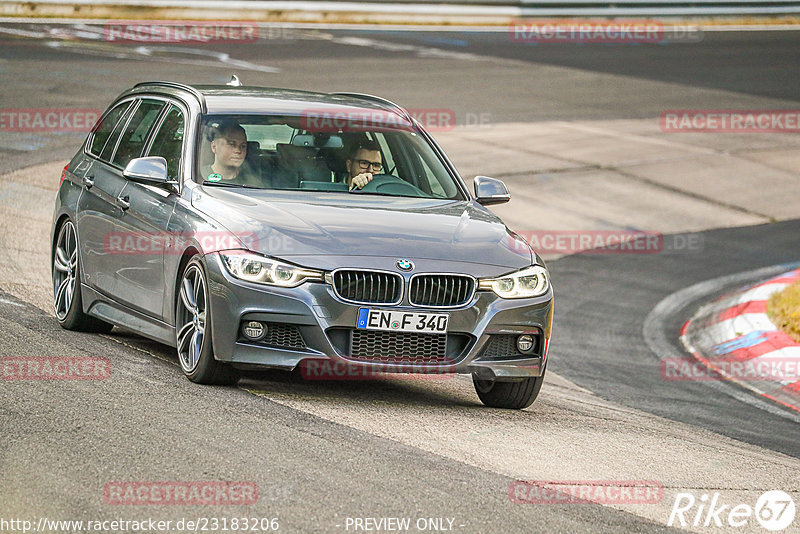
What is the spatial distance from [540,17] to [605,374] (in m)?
25.5

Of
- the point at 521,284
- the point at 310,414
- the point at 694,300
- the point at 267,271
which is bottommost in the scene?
the point at 694,300

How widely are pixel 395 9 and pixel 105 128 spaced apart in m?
25.1

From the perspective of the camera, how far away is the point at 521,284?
7602 millimetres

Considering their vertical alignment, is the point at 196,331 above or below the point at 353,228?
below

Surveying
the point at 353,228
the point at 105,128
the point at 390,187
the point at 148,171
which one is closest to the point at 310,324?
the point at 353,228

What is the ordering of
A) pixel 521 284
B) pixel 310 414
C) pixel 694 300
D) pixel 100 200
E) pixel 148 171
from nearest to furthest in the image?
pixel 310 414
pixel 521 284
pixel 148 171
pixel 100 200
pixel 694 300

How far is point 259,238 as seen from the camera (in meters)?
7.29

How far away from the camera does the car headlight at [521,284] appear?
746 centimetres

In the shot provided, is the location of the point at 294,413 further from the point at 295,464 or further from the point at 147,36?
the point at 147,36

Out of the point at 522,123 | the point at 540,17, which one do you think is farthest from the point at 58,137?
the point at 540,17

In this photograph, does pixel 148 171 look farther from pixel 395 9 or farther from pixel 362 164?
pixel 395 9

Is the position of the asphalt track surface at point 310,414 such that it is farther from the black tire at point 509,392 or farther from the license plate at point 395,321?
the license plate at point 395,321

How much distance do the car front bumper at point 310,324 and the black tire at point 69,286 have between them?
2.00 metres

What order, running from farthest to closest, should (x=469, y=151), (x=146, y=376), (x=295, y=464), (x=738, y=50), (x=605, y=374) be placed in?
(x=738, y=50) < (x=469, y=151) < (x=605, y=374) < (x=146, y=376) < (x=295, y=464)
